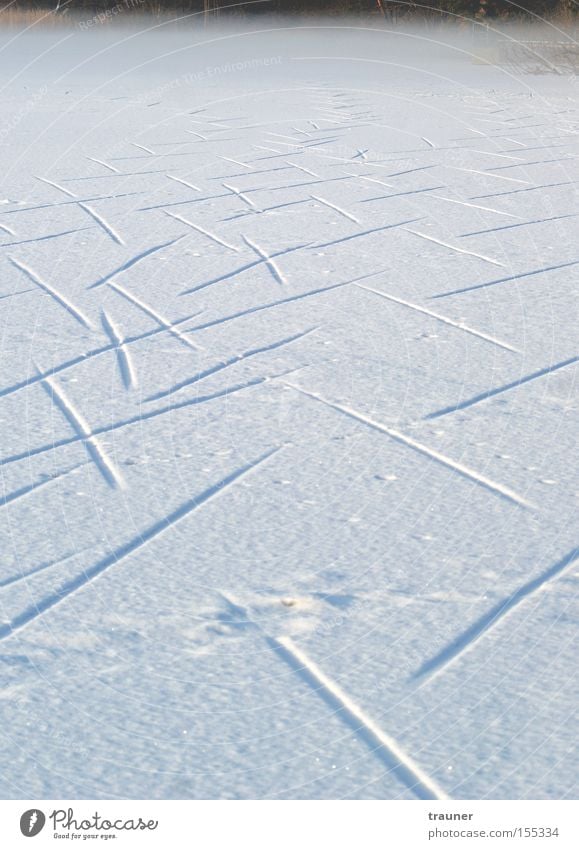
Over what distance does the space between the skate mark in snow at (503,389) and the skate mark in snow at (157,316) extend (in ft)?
3.08

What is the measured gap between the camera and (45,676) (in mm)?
1947

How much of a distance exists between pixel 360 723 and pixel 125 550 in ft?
2.48

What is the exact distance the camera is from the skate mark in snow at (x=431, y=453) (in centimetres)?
265

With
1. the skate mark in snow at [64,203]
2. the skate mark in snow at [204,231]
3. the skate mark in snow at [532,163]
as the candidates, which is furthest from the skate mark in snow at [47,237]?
the skate mark in snow at [532,163]

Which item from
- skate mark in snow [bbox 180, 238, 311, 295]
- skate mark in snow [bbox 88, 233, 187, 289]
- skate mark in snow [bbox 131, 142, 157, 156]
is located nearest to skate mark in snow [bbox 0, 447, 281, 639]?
skate mark in snow [bbox 180, 238, 311, 295]

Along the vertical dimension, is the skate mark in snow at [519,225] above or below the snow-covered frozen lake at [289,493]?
above

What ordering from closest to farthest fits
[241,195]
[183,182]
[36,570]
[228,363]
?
[36,570], [228,363], [241,195], [183,182]

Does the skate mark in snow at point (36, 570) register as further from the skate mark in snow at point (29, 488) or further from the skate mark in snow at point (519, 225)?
the skate mark in snow at point (519, 225)

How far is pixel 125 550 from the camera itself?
2383mm

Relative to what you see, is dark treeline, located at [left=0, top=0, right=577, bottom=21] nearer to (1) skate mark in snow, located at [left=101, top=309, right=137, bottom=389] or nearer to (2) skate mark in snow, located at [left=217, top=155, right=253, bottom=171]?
(2) skate mark in snow, located at [left=217, top=155, right=253, bottom=171]

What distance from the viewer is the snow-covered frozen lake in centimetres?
180

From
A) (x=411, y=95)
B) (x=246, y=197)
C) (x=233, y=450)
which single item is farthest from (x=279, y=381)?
(x=411, y=95)

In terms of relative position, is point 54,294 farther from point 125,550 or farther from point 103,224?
point 125,550

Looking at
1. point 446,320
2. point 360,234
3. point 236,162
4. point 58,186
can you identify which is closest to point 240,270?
point 360,234
